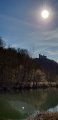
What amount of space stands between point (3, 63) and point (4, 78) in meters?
5.68

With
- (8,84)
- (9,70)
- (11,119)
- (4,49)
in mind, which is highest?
(4,49)

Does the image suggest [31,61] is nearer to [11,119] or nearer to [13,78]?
[13,78]

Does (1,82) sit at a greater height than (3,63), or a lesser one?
lesser

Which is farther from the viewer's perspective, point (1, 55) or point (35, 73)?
point (35, 73)

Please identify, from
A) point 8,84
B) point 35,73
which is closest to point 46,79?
point 35,73

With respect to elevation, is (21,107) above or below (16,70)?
below

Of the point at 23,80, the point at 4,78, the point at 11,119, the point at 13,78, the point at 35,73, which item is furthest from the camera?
the point at 35,73

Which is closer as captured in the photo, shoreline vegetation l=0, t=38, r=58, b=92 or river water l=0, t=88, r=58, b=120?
river water l=0, t=88, r=58, b=120

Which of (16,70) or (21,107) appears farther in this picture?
(16,70)

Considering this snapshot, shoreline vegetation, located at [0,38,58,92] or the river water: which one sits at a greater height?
shoreline vegetation, located at [0,38,58,92]

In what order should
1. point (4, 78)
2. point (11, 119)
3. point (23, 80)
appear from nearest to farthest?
point (11, 119) < point (4, 78) < point (23, 80)

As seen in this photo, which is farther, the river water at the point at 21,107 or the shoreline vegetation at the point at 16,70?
the shoreline vegetation at the point at 16,70

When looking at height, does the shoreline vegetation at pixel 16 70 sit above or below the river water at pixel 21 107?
above

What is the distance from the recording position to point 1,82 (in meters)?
67.6
